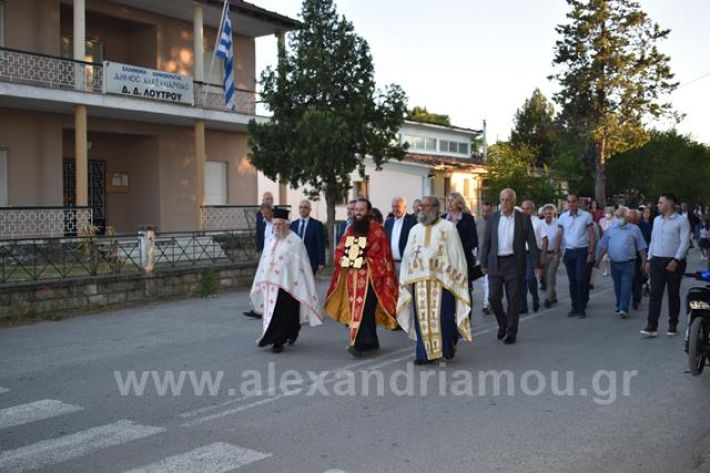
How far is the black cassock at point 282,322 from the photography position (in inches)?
366

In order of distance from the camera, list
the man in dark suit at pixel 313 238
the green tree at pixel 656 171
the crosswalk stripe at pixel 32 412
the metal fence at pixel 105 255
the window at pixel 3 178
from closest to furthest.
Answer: the crosswalk stripe at pixel 32 412, the man in dark suit at pixel 313 238, the metal fence at pixel 105 255, the window at pixel 3 178, the green tree at pixel 656 171

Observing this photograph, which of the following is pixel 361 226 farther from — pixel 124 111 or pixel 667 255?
pixel 124 111

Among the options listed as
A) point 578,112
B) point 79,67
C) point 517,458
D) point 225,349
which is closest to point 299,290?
point 225,349

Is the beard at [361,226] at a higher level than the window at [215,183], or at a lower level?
lower

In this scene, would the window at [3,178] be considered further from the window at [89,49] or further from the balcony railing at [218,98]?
the balcony railing at [218,98]

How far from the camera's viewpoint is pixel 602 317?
39.4 ft

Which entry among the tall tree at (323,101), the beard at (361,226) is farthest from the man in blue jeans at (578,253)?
the tall tree at (323,101)

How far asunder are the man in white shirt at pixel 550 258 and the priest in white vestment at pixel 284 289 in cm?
538

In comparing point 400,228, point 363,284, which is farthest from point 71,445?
point 400,228

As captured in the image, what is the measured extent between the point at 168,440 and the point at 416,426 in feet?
Result: 6.28

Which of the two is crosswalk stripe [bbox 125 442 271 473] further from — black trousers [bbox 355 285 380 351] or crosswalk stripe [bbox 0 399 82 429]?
black trousers [bbox 355 285 380 351]

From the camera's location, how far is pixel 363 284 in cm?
905

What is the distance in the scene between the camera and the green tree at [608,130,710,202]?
45.8 m

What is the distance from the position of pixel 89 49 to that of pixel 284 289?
15400 millimetres
